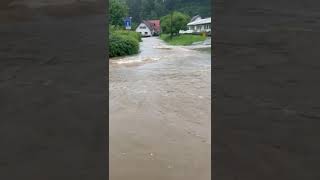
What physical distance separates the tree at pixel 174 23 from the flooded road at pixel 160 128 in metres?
30.8

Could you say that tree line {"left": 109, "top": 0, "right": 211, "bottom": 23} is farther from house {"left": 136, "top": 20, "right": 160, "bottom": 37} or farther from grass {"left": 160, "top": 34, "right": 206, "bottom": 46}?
grass {"left": 160, "top": 34, "right": 206, "bottom": 46}

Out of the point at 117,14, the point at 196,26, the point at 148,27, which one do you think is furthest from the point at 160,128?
the point at 148,27

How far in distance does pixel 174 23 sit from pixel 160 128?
37.9m

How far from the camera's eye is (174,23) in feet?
145

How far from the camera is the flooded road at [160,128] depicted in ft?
15.6

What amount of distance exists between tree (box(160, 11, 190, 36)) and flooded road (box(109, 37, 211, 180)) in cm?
3079

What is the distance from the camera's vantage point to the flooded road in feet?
15.6

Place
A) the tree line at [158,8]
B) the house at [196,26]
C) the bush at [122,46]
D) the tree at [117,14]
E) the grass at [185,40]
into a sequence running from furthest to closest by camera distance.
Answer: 1. the tree line at [158,8]
2. the house at [196,26]
3. the grass at [185,40]
4. the tree at [117,14]
5. the bush at [122,46]

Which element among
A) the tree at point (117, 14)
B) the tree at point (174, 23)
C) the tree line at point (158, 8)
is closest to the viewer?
the tree at point (117, 14)

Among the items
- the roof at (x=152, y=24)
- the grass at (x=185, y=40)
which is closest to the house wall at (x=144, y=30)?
the roof at (x=152, y=24)

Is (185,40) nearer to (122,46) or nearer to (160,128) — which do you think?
(122,46)

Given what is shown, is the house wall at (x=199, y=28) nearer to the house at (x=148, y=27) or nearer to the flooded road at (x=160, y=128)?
the house at (x=148, y=27)

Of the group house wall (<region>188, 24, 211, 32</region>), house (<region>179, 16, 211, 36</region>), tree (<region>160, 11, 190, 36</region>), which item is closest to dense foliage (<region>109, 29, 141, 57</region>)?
tree (<region>160, 11, 190, 36</region>)
